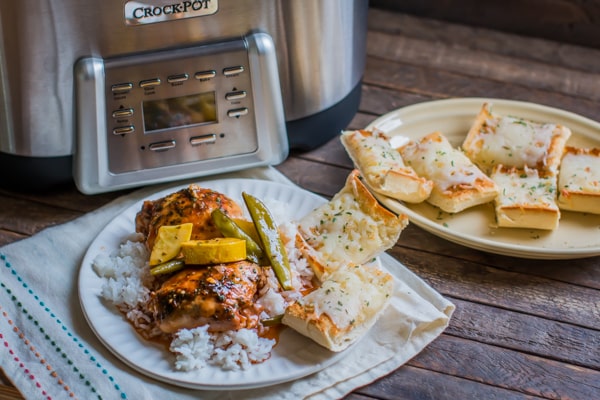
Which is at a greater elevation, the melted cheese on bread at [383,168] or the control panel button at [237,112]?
the control panel button at [237,112]

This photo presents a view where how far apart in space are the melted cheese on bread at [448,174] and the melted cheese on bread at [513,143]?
46 mm

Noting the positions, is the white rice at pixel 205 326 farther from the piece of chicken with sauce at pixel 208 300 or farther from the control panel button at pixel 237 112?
the control panel button at pixel 237 112

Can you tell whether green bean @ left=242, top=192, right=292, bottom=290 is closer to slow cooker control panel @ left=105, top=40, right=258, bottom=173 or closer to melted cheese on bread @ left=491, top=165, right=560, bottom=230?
slow cooker control panel @ left=105, top=40, right=258, bottom=173

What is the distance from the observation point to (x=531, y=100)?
2111 millimetres

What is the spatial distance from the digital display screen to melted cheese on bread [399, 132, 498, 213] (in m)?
0.43

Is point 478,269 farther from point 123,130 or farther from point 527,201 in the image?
point 123,130

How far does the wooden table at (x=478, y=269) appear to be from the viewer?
139 centimetres

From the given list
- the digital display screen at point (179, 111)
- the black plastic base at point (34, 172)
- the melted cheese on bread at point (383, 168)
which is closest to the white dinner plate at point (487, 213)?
the melted cheese on bread at point (383, 168)

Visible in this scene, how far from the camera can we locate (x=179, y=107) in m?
1.63

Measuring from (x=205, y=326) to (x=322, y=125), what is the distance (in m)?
0.66

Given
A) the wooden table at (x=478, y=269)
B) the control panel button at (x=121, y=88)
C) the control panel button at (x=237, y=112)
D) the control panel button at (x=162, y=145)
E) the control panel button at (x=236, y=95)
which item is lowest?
the wooden table at (x=478, y=269)

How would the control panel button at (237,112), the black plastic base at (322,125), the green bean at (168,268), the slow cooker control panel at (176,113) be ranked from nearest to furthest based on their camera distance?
the green bean at (168,268)
the slow cooker control panel at (176,113)
the control panel button at (237,112)
the black plastic base at (322,125)

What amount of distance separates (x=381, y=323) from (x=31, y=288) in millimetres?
631

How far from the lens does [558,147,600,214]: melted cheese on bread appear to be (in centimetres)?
166
